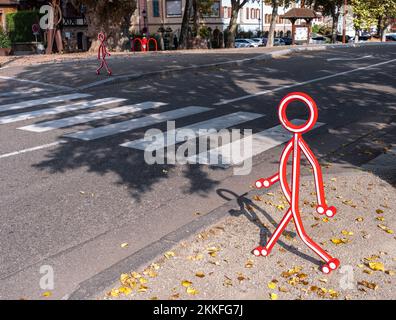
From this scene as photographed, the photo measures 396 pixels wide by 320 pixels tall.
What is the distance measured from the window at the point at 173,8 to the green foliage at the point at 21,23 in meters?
26.9

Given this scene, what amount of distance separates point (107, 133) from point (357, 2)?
57309 mm

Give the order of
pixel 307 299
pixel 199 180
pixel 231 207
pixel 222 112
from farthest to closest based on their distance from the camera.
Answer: pixel 222 112
pixel 199 180
pixel 231 207
pixel 307 299

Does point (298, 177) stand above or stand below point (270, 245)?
above

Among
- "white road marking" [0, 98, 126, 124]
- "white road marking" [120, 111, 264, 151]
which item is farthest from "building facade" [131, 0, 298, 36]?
"white road marking" [120, 111, 264, 151]

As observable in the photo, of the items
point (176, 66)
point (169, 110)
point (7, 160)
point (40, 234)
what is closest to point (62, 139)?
point (7, 160)

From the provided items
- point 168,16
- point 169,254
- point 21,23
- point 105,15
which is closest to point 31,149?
point 169,254

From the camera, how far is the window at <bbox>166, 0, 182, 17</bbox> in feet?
207

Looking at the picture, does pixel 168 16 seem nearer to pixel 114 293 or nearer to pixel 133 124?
pixel 133 124

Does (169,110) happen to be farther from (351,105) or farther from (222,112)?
(351,105)

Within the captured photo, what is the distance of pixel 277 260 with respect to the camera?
460cm

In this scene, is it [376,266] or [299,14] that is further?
[299,14]

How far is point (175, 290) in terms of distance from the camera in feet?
13.3

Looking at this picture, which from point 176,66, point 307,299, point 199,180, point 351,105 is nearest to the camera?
point 307,299

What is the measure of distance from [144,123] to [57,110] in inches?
113
